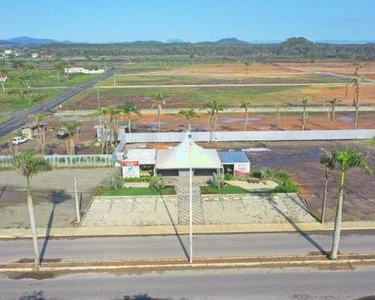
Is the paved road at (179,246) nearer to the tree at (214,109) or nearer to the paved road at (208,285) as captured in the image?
the paved road at (208,285)

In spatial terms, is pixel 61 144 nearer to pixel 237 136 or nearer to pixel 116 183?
pixel 116 183

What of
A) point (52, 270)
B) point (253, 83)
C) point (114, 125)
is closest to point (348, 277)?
point (52, 270)

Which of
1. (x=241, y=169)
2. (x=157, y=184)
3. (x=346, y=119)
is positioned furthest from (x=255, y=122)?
(x=157, y=184)

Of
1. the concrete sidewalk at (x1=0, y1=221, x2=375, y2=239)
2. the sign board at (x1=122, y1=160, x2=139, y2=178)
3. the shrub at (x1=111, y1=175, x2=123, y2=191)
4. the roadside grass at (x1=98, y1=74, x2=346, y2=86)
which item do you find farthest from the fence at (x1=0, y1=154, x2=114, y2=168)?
the roadside grass at (x1=98, y1=74, x2=346, y2=86)

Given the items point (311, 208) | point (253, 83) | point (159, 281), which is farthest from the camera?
point (253, 83)

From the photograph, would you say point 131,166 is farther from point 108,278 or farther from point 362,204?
point 362,204

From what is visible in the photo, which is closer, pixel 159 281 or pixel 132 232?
pixel 159 281

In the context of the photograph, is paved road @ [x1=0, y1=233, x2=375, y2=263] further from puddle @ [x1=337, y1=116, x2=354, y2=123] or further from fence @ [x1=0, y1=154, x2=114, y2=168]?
puddle @ [x1=337, y1=116, x2=354, y2=123]

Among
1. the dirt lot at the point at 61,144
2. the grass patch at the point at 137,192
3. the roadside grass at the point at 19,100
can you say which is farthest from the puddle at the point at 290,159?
the roadside grass at the point at 19,100
